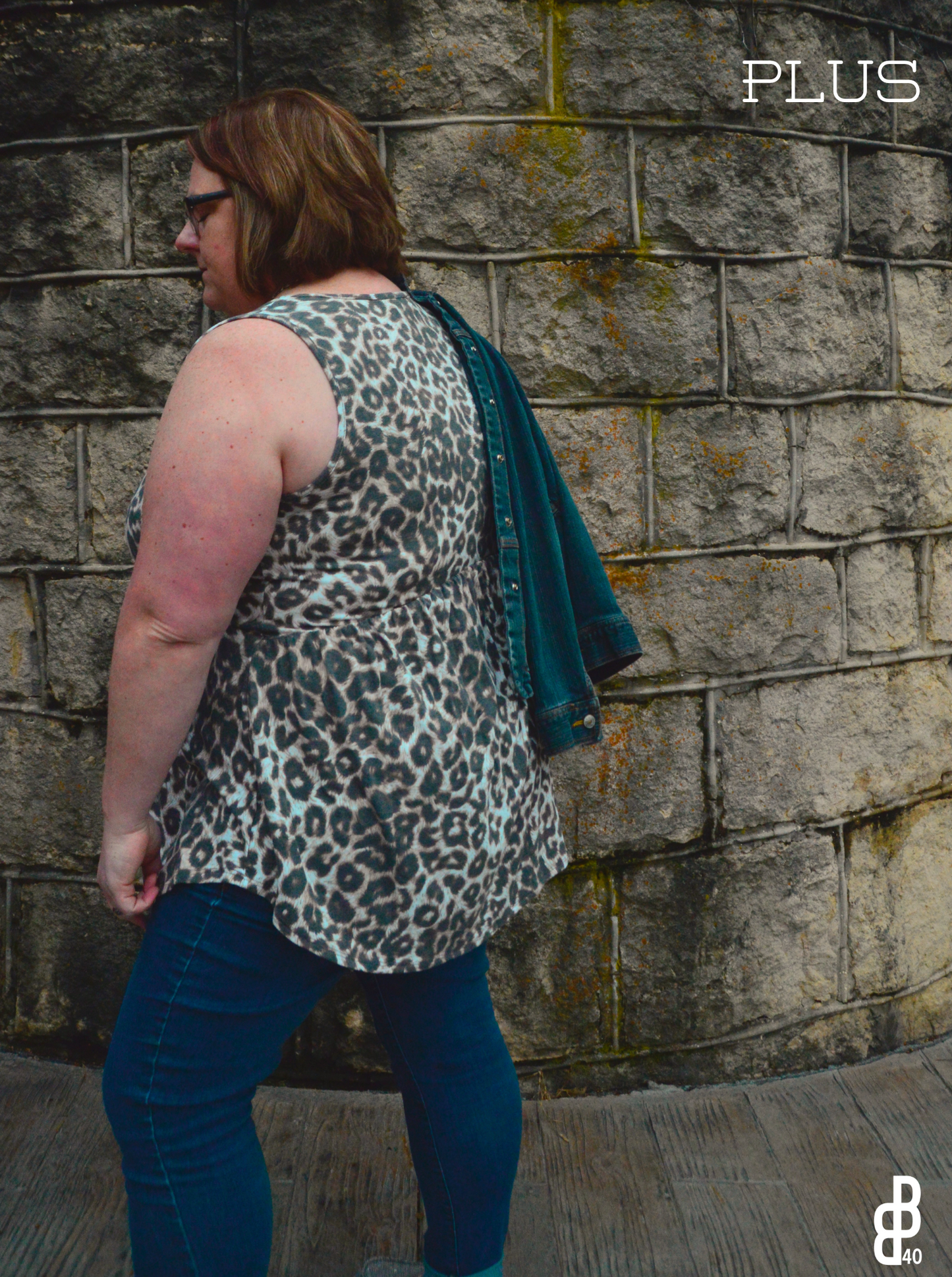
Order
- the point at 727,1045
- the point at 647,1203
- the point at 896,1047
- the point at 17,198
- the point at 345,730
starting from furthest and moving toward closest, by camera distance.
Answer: the point at 896,1047
the point at 727,1045
the point at 17,198
the point at 647,1203
the point at 345,730

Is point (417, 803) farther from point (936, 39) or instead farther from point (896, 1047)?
point (936, 39)

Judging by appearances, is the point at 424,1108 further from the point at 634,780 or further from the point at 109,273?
the point at 109,273

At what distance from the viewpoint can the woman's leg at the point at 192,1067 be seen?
1.24 m

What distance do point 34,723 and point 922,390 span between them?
2.27 meters

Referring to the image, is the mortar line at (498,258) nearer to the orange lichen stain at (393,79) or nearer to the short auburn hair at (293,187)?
the orange lichen stain at (393,79)

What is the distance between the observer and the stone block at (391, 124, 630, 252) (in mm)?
2221

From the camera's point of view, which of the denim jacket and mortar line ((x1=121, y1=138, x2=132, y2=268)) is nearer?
the denim jacket

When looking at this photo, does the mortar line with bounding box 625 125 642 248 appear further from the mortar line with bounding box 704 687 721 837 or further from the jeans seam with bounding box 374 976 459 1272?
the jeans seam with bounding box 374 976 459 1272

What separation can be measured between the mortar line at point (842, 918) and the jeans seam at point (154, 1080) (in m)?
1.76

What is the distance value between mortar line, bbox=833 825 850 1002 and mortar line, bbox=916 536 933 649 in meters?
0.54

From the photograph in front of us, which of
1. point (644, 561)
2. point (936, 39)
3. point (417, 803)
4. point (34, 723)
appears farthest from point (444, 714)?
point (936, 39)

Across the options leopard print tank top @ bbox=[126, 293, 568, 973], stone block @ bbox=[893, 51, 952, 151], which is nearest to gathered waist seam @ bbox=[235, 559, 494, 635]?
leopard print tank top @ bbox=[126, 293, 568, 973]

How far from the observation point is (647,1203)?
2.06m

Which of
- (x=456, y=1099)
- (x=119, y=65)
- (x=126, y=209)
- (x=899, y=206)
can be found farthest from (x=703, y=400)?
(x=456, y=1099)
